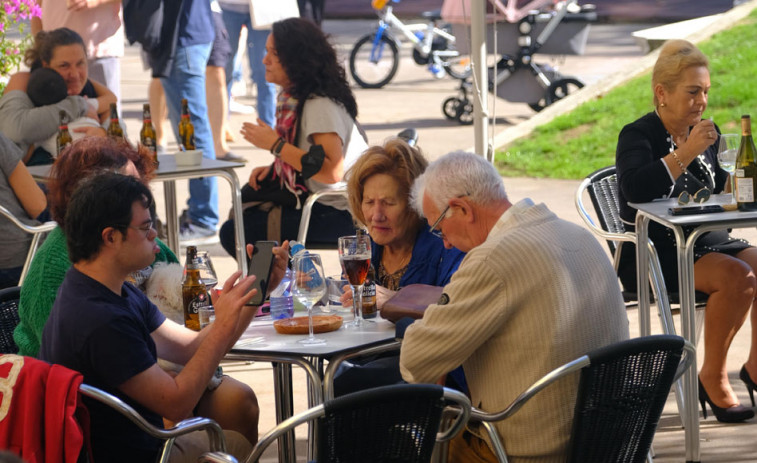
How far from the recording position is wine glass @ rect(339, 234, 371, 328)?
11.7 feet

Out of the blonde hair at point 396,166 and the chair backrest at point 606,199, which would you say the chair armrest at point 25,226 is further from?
the chair backrest at point 606,199

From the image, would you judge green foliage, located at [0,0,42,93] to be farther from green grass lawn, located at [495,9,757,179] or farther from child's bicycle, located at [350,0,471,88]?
child's bicycle, located at [350,0,471,88]

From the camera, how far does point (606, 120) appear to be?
10.3 m

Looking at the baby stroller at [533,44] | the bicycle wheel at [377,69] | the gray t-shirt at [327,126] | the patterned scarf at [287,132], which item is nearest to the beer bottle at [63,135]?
the patterned scarf at [287,132]

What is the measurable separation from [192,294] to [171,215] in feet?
10.4

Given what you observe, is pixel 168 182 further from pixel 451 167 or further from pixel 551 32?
pixel 551 32

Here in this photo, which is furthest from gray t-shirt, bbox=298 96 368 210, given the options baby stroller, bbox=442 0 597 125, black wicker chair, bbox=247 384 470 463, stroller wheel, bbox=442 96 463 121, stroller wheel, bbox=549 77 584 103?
stroller wheel, bbox=442 96 463 121

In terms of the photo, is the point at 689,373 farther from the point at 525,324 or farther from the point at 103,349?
the point at 103,349

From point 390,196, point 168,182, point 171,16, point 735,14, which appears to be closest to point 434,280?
point 390,196

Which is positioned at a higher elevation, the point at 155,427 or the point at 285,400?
the point at 155,427

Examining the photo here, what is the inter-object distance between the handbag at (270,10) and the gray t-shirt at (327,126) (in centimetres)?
351

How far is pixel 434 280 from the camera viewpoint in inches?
157

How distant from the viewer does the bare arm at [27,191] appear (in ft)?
17.9

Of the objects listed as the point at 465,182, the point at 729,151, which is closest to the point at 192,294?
the point at 465,182
